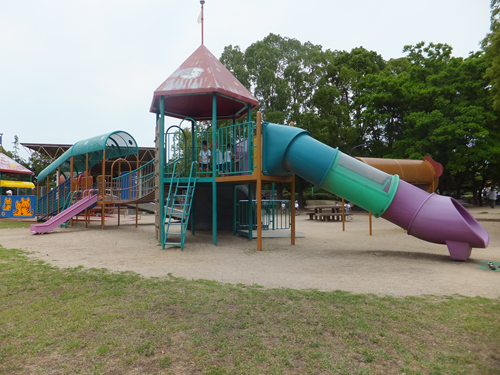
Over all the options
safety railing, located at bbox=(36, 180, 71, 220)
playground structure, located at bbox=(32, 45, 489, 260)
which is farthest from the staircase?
safety railing, located at bbox=(36, 180, 71, 220)

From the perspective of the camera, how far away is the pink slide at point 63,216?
12.4m

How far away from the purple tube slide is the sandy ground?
43 centimetres

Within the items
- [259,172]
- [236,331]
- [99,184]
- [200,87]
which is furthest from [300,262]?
[99,184]

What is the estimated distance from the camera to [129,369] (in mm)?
2760

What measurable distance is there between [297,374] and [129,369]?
135 centimetres

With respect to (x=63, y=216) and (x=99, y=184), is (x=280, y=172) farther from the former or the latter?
(x=99, y=184)

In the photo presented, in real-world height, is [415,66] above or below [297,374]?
above

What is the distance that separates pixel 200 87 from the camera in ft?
31.3

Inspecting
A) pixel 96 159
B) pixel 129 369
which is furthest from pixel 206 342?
pixel 96 159

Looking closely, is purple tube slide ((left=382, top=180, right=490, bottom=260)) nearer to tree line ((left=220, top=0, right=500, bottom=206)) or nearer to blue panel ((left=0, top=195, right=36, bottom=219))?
tree line ((left=220, top=0, right=500, bottom=206))

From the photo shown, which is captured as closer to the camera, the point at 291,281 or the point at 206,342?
the point at 206,342

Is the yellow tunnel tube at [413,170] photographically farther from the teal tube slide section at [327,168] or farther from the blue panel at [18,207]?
Result: the blue panel at [18,207]

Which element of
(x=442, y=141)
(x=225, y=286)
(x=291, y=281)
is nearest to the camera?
(x=225, y=286)

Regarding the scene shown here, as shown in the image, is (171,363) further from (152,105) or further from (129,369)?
(152,105)
